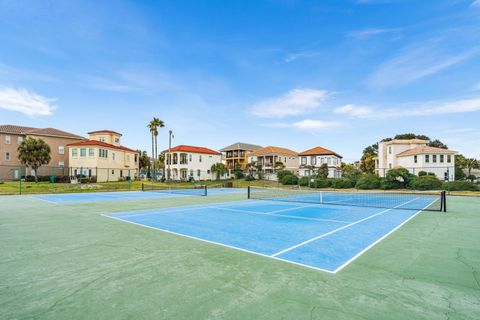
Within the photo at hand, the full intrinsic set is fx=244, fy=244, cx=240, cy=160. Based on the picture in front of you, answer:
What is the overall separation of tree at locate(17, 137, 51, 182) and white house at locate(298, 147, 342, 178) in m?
49.7

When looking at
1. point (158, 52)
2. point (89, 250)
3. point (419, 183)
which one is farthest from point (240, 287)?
point (419, 183)

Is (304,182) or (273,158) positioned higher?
(273,158)

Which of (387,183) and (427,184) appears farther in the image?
(387,183)

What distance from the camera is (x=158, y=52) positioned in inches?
977

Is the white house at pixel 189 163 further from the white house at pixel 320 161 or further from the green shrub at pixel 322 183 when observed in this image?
the green shrub at pixel 322 183

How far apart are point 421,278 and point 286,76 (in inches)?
1057

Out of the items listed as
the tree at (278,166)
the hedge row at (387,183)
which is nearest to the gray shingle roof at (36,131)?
the tree at (278,166)

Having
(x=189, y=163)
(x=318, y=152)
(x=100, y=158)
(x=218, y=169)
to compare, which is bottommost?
(x=218, y=169)

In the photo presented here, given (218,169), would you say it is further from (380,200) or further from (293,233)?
(293,233)

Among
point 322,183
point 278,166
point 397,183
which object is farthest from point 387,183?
point 278,166

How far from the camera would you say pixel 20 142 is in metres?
39.9

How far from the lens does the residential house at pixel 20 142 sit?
41.0 metres

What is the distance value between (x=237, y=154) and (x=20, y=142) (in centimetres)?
4603

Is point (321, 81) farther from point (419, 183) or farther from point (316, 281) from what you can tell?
point (316, 281)
